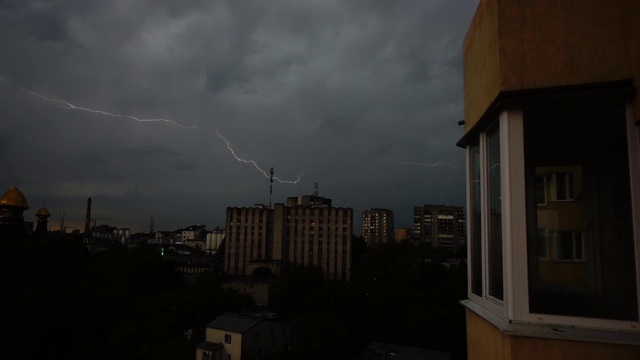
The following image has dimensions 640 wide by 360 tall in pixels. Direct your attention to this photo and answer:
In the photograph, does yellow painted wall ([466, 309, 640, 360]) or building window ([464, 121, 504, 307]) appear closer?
yellow painted wall ([466, 309, 640, 360])

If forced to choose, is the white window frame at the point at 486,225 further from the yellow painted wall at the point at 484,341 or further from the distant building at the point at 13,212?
the distant building at the point at 13,212

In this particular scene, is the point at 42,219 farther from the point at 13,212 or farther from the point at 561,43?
the point at 561,43

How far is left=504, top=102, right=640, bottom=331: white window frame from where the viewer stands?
1.79 m

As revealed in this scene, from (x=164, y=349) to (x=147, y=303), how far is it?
13120 millimetres

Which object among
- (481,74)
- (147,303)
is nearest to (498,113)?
(481,74)

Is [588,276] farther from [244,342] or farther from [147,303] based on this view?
[147,303]

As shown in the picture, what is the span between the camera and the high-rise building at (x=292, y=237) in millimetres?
73875

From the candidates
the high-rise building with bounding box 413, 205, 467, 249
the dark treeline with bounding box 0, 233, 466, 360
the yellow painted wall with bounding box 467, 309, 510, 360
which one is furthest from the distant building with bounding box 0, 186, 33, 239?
the high-rise building with bounding box 413, 205, 467, 249

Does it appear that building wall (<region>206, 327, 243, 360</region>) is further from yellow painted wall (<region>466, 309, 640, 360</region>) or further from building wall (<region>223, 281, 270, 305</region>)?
yellow painted wall (<region>466, 309, 640, 360</region>)

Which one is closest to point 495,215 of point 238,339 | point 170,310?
point 238,339

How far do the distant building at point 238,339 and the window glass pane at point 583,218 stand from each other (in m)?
27.1

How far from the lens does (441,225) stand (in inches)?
3757

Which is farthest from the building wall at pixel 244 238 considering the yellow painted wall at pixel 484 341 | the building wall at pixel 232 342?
the yellow painted wall at pixel 484 341

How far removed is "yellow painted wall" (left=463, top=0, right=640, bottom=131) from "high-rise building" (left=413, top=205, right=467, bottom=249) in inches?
3668
